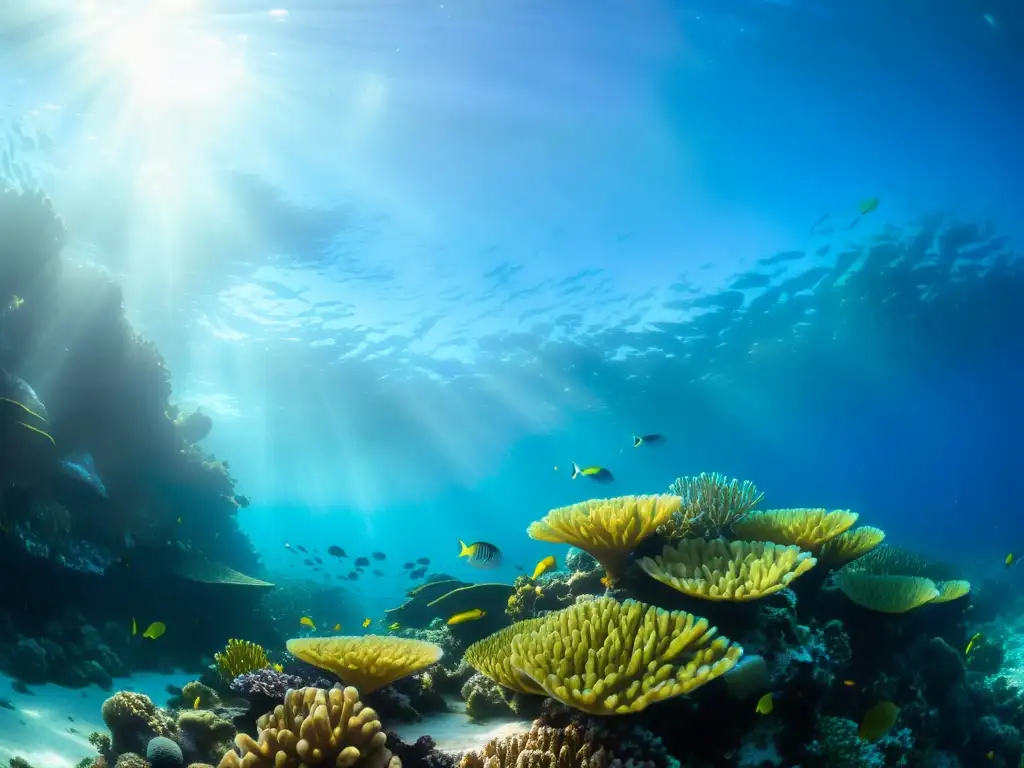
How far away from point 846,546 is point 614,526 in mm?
2738

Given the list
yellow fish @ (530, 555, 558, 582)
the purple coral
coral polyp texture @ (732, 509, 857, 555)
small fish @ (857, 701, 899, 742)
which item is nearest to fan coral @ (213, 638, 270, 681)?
the purple coral

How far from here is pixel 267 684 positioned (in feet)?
13.3

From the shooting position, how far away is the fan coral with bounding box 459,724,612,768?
2.83 metres

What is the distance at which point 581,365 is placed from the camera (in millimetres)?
32531

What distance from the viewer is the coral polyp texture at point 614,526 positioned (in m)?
4.41

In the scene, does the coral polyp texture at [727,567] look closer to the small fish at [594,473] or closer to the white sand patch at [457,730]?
the white sand patch at [457,730]

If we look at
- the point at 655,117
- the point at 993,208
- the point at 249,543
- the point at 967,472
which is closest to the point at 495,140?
the point at 655,117

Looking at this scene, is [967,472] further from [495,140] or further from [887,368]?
[495,140]

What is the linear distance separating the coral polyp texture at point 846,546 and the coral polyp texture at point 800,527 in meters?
0.15

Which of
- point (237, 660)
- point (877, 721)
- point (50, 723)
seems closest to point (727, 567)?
point (877, 721)

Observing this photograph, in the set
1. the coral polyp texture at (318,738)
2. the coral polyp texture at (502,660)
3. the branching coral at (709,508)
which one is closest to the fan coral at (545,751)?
the coral polyp texture at (502,660)

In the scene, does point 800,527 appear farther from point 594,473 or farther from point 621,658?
point 594,473

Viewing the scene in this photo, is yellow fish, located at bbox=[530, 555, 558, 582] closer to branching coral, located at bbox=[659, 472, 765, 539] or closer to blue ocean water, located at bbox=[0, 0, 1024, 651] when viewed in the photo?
branching coral, located at bbox=[659, 472, 765, 539]

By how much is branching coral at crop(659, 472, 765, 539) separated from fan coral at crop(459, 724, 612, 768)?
237cm
